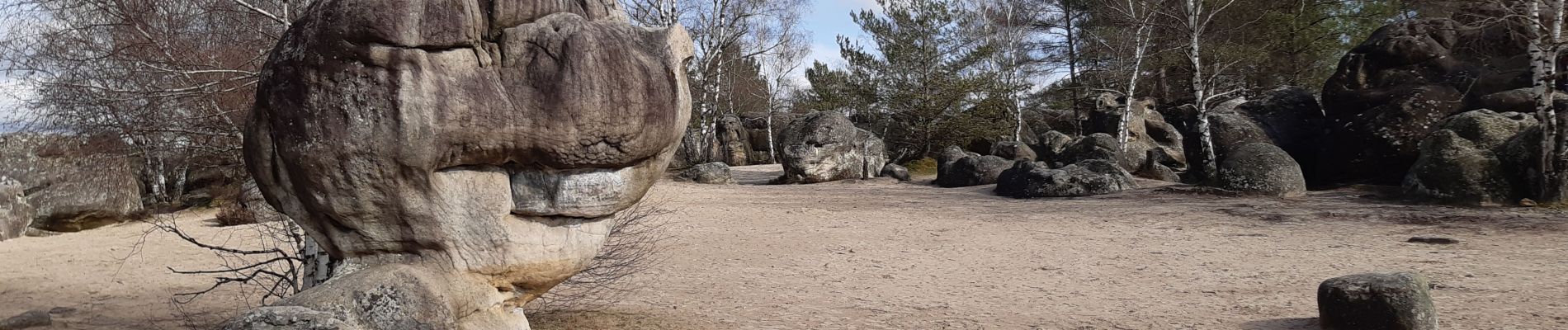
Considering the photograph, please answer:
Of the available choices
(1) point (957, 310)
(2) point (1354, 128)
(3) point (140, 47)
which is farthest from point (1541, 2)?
(3) point (140, 47)

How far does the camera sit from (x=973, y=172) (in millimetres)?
17609

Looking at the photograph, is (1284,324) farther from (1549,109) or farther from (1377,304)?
(1549,109)

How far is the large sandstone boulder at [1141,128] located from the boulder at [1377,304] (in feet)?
47.7

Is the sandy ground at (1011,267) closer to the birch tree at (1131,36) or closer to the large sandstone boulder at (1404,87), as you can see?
the large sandstone boulder at (1404,87)

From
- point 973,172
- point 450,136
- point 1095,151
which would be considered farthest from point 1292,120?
point 450,136

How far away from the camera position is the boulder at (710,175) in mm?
18625

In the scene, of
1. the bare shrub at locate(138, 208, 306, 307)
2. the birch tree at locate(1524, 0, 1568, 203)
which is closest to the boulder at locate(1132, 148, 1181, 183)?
the birch tree at locate(1524, 0, 1568, 203)

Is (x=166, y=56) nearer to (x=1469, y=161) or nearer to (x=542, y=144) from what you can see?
(x=542, y=144)

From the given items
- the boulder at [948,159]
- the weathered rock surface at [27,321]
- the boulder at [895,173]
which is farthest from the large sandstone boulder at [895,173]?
the weathered rock surface at [27,321]

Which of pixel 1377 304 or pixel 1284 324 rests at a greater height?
pixel 1377 304

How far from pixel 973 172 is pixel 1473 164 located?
25.8 ft

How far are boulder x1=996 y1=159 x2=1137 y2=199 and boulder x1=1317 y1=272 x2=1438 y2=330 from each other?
885 cm

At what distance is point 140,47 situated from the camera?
5.22m

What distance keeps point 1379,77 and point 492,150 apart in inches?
583
